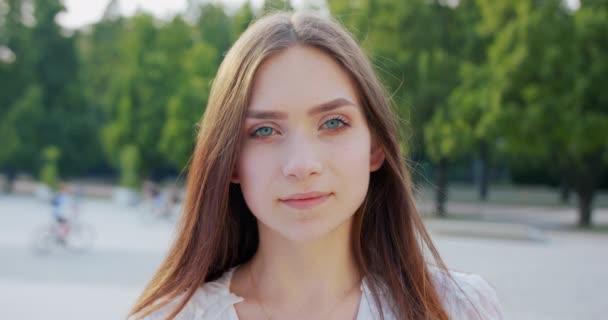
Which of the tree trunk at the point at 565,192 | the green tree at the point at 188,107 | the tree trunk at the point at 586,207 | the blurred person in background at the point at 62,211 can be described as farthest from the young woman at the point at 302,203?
the tree trunk at the point at 565,192

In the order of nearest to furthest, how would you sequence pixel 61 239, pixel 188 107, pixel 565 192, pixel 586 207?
pixel 61 239 → pixel 586 207 → pixel 188 107 → pixel 565 192

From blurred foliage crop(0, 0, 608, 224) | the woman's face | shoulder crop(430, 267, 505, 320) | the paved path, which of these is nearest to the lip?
the woman's face

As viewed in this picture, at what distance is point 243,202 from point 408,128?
2.33ft

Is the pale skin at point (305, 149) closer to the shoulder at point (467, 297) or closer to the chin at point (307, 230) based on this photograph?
the chin at point (307, 230)

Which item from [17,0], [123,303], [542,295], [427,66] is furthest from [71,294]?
[17,0]

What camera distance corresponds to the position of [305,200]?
62.9 inches

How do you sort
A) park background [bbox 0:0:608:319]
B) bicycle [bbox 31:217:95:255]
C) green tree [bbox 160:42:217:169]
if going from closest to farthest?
park background [bbox 0:0:608:319]
bicycle [bbox 31:217:95:255]
green tree [bbox 160:42:217:169]

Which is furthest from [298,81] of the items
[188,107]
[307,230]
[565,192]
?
[565,192]

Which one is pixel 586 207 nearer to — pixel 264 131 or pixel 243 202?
pixel 243 202

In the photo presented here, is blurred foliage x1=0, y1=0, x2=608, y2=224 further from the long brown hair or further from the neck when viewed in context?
the neck

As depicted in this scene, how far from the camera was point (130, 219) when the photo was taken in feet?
68.5

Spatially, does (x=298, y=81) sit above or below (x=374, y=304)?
above

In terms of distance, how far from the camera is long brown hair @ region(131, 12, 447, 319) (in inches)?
65.9

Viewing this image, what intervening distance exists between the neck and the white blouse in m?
0.08
